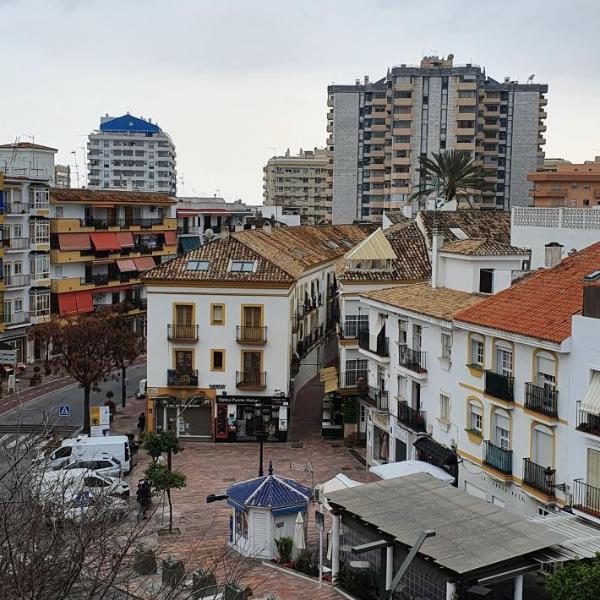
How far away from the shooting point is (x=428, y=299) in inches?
1452

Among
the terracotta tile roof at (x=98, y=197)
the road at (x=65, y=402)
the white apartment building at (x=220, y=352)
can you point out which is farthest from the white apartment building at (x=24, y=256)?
the white apartment building at (x=220, y=352)

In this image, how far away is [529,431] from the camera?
27.4 m

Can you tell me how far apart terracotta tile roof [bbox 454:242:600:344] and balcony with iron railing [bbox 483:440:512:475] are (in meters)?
3.64

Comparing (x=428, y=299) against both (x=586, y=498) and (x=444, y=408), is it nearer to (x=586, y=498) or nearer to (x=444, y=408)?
(x=444, y=408)

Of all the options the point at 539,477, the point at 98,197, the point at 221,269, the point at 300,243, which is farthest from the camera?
the point at 98,197

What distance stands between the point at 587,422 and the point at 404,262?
927 inches

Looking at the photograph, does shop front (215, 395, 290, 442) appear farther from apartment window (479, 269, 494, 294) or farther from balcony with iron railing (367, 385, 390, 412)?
apartment window (479, 269, 494, 294)

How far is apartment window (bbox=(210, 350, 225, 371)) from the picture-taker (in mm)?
44656

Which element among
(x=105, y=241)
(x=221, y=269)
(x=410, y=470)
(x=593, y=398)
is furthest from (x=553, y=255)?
(x=105, y=241)

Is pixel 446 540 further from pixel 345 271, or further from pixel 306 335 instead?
pixel 306 335

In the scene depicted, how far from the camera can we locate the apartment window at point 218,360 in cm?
4466

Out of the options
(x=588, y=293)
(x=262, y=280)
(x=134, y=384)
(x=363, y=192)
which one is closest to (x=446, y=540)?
(x=588, y=293)

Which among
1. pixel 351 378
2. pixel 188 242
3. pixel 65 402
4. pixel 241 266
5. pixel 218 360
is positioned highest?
pixel 188 242

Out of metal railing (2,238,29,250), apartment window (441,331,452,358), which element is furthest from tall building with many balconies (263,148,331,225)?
apartment window (441,331,452,358)
